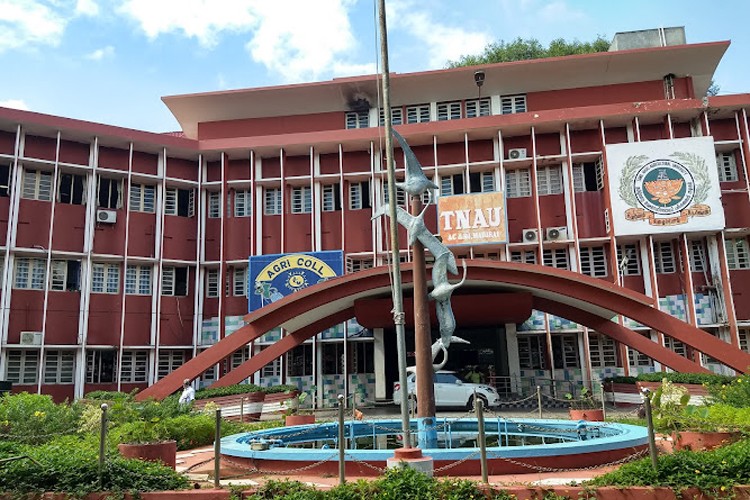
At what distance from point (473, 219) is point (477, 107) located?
6.14 meters

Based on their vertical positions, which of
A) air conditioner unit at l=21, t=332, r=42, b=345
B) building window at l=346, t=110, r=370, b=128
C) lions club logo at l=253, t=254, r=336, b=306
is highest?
building window at l=346, t=110, r=370, b=128

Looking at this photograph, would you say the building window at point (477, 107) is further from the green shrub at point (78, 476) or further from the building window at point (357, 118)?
the green shrub at point (78, 476)

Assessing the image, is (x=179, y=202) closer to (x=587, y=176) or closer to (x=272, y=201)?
(x=272, y=201)

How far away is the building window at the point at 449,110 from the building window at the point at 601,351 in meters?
11.1

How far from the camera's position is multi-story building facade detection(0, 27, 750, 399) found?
23516mm

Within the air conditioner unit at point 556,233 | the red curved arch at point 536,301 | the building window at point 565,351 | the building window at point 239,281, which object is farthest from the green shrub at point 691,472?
the building window at point 239,281

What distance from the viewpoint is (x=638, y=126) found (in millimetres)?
25266

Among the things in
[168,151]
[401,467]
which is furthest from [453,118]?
[401,467]

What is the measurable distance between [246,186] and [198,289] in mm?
4859

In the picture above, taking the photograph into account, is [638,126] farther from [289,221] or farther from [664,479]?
[664,479]

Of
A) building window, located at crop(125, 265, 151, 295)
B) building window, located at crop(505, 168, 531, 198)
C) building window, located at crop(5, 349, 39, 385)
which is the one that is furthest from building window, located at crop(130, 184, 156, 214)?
building window, located at crop(505, 168, 531, 198)

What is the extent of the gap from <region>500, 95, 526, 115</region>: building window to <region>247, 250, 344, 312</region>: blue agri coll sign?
10004 mm

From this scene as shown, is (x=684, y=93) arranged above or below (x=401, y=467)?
above

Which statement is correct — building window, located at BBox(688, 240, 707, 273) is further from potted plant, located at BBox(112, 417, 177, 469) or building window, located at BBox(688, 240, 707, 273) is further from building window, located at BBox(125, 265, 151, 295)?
building window, located at BBox(125, 265, 151, 295)
